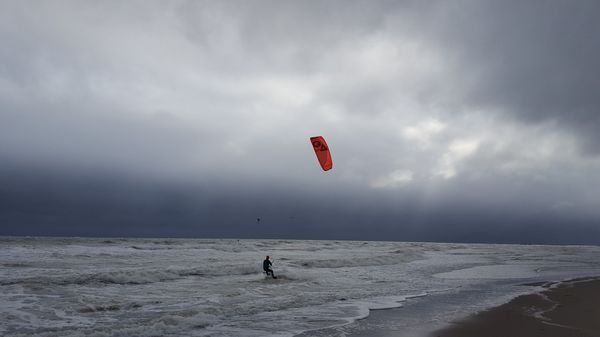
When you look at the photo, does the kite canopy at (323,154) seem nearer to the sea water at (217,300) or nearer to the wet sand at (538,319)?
the sea water at (217,300)

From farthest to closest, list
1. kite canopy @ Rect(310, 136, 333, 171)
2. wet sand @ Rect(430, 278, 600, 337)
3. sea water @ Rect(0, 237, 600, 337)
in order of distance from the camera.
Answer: kite canopy @ Rect(310, 136, 333, 171), sea water @ Rect(0, 237, 600, 337), wet sand @ Rect(430, 278, 600, 337)

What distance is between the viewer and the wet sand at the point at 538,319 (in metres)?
12.8

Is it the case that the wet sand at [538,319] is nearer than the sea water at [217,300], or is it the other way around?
the wet sand at [538,319]

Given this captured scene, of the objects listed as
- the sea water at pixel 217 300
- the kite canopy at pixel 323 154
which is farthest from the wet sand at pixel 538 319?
the kite canopy at pixel 323 154

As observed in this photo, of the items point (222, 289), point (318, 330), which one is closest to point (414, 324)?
point (318, 330)

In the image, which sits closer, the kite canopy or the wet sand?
the wet sand

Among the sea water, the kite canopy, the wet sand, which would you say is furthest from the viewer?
the kite canopy

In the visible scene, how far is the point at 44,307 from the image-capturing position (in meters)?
16.9

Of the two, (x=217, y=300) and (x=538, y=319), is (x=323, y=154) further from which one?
(x=538, y=319)

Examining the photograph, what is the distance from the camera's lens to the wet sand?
41.9ft

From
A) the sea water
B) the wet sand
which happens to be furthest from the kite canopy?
the wet sand

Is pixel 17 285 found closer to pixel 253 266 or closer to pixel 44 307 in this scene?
pixel 44 307

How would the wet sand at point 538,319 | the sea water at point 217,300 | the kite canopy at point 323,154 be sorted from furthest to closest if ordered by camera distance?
the kite canopy at point 323,154 < the sea water at point 217,300 < the wet sand at point 538,319

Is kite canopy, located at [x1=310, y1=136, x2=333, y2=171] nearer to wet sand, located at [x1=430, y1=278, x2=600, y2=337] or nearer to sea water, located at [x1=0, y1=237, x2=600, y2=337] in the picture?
sea water, located at [x1=0, y1=237, x2=600, y2=337]
